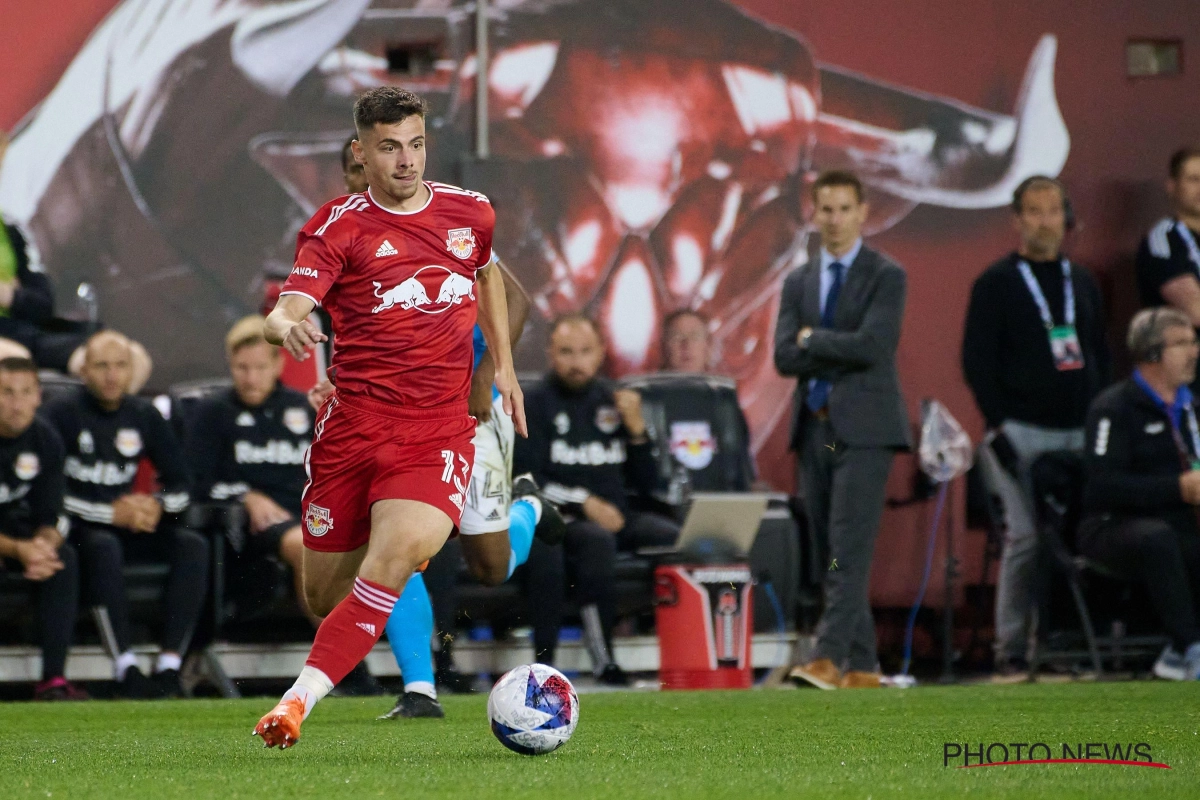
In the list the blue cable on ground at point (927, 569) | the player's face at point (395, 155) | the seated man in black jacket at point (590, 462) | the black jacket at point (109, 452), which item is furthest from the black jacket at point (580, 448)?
the player's face at point (395, 155)

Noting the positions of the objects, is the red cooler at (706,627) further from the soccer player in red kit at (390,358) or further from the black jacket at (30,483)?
the soccer player in red kit at (390,358)

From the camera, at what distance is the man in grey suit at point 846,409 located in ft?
26.7

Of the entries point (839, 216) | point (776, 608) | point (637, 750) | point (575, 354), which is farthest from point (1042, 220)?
point (637, 750)

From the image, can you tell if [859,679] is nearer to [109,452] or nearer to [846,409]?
[846,409]

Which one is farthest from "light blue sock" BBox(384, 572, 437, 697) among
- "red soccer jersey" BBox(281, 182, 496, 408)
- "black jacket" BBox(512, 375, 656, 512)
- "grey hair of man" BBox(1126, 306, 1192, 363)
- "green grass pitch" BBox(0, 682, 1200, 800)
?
"grey hair of man" BBox(1126, 306, 1192, 363)

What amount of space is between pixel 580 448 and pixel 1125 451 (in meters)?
2.79

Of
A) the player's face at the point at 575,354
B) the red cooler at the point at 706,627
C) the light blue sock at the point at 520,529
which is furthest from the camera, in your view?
the player's face at the point at 575,354

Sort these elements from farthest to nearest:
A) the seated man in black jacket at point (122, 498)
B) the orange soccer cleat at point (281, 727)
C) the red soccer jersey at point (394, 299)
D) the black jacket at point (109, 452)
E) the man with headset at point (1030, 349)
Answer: the man with headset at point (1030, 349) → the black jacket at point (109, 452) → the seated man in black jacket at point (122, 498) → the red soccer jersey at point (394, 299) → the orange soccer cleat at point (281, 727)

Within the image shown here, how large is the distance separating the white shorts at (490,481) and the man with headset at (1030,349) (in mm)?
3791

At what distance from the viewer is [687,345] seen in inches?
399

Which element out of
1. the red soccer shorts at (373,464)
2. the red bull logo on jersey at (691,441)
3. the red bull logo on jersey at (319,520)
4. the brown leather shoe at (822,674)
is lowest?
the brown leather shoe at (822,674)

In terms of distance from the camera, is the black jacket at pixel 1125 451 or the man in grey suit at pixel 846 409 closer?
the man in grey suit at pixel 846 409

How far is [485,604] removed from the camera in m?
8.74

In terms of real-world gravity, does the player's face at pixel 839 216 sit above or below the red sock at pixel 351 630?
above
